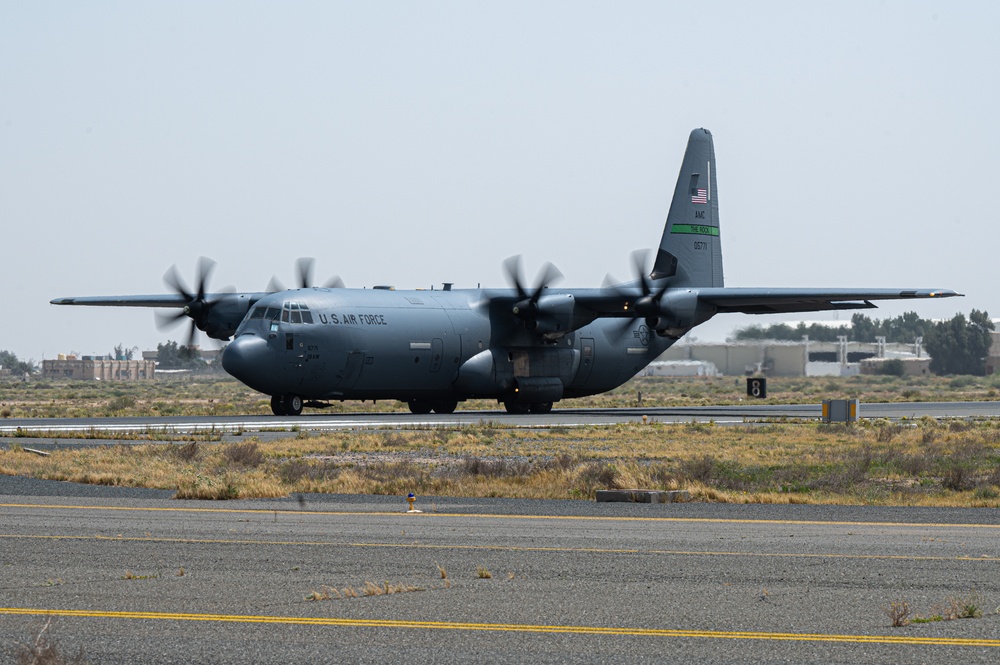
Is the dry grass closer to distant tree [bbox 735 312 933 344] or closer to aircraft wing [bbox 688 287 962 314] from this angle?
aircraft wing [bbox 688 287 962 314]

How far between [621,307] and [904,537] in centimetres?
3401

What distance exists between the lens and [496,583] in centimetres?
1334

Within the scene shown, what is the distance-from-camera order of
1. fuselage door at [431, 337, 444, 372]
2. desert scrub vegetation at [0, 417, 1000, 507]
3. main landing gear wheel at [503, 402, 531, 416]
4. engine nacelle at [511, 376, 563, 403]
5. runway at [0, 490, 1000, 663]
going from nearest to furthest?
1. runway at [0, 490, 1000, 663]
2. desert scrub vegetation at [0, 417, 1000, 507]
3. fuselage door at [431, 337, 444, 372]
4. engine nacelle at [511, 376, 563, 403]
5. main landing gear wheel at [503, 402, 531, 416]

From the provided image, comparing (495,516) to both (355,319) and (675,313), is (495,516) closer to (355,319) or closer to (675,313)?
(355,319)

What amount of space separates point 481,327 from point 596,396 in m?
49.1

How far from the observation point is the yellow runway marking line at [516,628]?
33.8 feet

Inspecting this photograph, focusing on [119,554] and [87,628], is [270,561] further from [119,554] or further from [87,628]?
[87,628]

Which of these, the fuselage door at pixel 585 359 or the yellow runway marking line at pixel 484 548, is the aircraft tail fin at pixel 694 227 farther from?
the yellow runway marking line at pixel 484 548

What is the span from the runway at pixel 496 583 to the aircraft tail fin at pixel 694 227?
3736cm

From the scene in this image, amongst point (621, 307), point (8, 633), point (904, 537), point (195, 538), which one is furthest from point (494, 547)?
point (621, 307)

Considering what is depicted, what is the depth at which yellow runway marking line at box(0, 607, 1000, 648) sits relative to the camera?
10305mm

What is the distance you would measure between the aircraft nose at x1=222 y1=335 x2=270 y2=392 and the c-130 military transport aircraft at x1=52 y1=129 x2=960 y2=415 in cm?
4

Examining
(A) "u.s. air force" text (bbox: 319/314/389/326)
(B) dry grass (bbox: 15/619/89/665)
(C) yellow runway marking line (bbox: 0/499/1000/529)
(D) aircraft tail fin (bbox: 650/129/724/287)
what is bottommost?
(C) yellow runway marking line (bbox: 0/499/1000/529)

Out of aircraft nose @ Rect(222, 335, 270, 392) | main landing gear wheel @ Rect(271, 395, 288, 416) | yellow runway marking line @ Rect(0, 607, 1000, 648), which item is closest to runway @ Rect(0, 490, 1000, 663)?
yellow runway marking line @ Rect(0, 607, 1000, 648)
